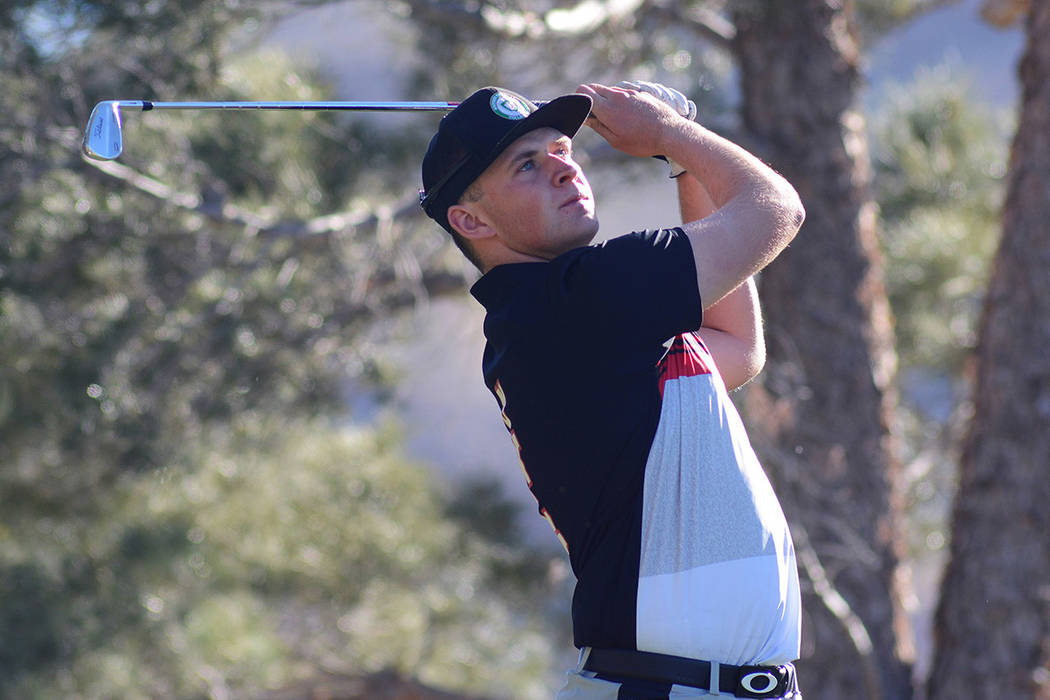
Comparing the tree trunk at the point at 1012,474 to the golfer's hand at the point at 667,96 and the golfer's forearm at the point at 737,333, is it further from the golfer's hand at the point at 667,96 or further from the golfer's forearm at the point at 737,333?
the golfer's hand at the point at 667,96

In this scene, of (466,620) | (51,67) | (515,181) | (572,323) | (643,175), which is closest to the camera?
(572,323)

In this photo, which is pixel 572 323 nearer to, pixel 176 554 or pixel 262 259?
pixel 262 259

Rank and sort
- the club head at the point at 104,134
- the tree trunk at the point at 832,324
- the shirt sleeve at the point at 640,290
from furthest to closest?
the tree trunk at the point at 832,324
the club head at the point at 104,134
the shirt sleeve at the point at 640,290

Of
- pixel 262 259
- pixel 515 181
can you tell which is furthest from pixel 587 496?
pixel 262 259

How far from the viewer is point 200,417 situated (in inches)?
161

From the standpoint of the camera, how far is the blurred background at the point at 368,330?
3.72 meters

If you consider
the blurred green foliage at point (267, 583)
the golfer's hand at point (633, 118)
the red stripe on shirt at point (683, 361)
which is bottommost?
the blurred green foliage at point (267, 583)

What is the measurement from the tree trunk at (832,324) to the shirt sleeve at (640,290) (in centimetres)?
256

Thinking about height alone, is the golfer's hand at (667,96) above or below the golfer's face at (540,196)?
above

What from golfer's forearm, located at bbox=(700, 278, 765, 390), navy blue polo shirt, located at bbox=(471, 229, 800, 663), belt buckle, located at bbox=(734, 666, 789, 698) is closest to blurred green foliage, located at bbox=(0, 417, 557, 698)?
golfer's forearm, located at bbox=(700, 278, 765, 390)

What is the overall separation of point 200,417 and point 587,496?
107 inches

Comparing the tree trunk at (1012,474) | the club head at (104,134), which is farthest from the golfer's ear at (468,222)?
the tree trunk at (1012,474)

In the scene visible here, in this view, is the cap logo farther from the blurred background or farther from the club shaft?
the blurred background

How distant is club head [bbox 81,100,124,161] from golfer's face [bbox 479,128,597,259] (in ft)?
2.21
